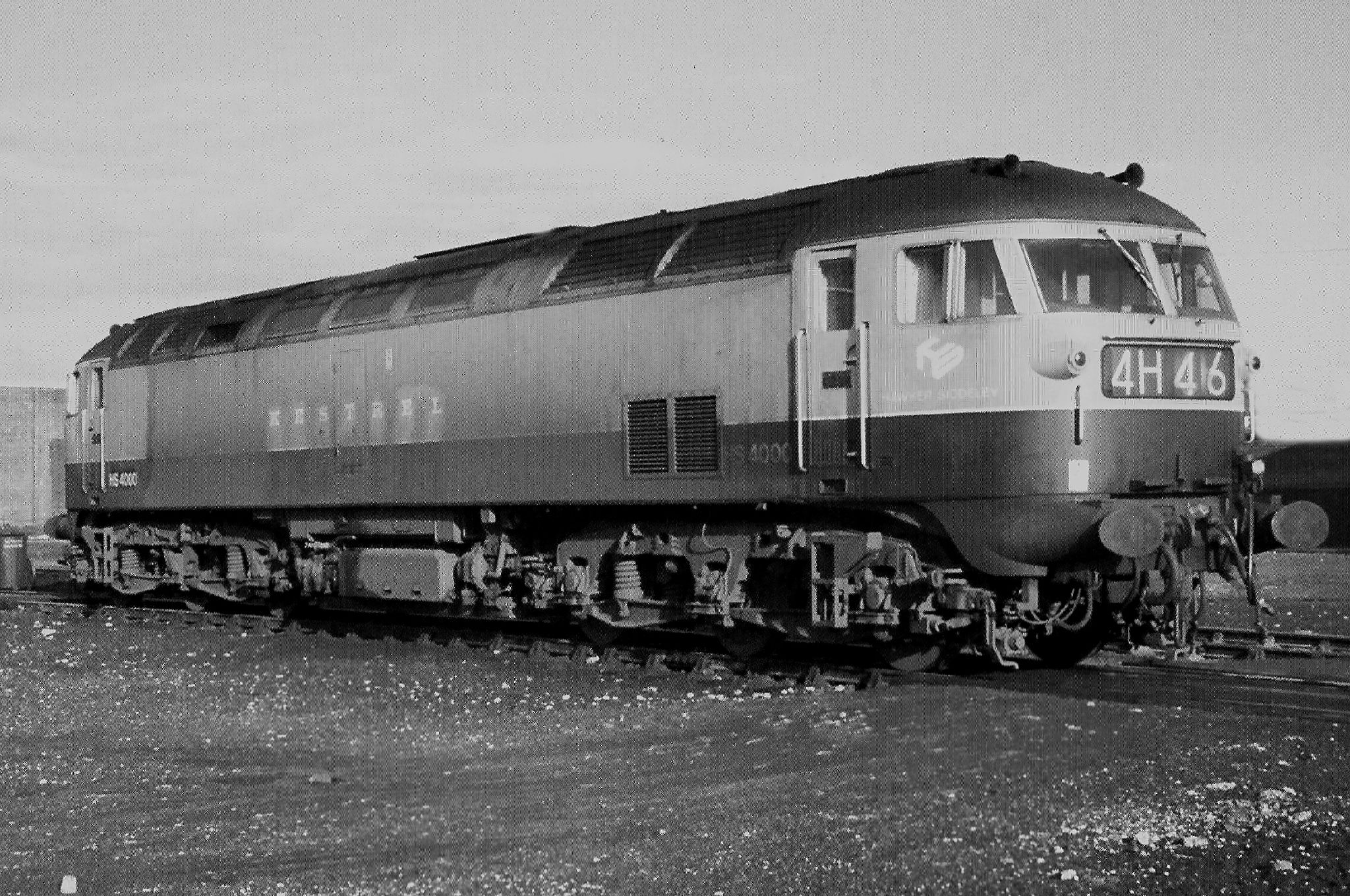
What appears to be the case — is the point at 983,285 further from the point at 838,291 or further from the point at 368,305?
the point at 368,305

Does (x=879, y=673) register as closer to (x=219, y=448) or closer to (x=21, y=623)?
(x=219, y=448)

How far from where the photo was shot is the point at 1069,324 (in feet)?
40.3

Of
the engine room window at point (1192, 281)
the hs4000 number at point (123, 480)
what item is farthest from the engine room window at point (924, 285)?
the hs4000 number at point (123, 480)

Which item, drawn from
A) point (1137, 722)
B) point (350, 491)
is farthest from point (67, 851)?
point (350, 491)

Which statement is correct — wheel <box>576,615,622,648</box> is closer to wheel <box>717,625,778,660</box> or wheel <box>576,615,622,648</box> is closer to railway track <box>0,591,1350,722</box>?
railway track <box>0,591,1350,722</box>

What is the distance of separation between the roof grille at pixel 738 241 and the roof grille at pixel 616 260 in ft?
1.15

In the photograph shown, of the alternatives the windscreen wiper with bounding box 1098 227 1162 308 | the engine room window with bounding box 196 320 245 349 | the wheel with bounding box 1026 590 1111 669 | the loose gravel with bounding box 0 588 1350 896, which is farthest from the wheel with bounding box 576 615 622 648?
the engine room window with bounding box 196 320 245 349

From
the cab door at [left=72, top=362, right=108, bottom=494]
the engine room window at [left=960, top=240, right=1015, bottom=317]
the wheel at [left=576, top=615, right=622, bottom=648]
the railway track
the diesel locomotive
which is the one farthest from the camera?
the cab door at [left=72, top=362, right=108, bottom=494]

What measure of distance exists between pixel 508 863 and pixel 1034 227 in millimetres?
7390

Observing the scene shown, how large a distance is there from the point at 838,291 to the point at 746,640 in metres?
3.54

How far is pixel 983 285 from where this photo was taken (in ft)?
41.3

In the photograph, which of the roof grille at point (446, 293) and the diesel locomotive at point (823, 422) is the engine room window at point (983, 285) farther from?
the roof grille at point (446, 293)

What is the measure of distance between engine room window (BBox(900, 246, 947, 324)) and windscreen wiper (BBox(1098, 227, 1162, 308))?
1316mm

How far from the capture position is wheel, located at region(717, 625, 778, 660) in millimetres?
14664
